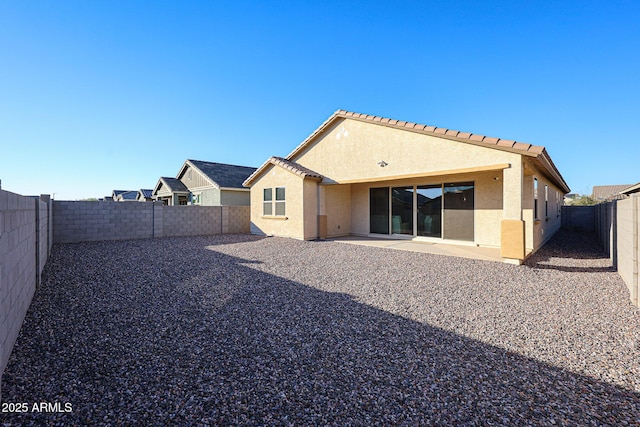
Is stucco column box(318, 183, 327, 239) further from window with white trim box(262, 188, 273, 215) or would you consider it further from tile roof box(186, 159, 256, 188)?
tile roof box(186, 159, 256, 188)

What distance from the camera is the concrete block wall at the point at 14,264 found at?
2.58 metres

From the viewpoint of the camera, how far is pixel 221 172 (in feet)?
77.3

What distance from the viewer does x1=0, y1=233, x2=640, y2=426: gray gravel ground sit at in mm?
2242

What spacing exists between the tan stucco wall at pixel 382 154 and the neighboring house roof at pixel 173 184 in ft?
51.5

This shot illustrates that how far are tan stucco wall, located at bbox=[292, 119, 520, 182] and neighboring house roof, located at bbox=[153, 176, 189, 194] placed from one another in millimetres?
15698

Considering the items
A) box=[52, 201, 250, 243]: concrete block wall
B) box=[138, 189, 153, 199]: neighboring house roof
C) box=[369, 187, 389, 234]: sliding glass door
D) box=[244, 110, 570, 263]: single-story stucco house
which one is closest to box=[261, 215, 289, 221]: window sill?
box=[244, 110, 570, 263]: single-story stucco house

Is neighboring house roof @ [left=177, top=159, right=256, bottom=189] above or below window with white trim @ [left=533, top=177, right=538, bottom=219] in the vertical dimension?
above

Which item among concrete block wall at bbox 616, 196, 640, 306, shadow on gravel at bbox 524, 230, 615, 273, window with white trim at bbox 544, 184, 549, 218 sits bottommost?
shadow on gravel at bbox 524, 230, 615, 273

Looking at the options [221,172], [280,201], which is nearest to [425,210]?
[280,201]

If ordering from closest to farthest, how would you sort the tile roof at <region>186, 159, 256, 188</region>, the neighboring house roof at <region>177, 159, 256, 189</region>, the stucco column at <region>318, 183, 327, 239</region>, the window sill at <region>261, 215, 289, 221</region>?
the stucco column at <region>318, 183, 327, 239</region> → the window sill at <region>261, 215, 289, 221</region> → the neighboring house roof at <region>177, 159, 256, 189</region> → the tile roof at <region>186, 159, 256, 188</region>

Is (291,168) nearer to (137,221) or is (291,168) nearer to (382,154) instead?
(382,154)

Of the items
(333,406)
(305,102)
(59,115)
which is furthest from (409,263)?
(59,115)

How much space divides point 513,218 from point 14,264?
10437mm

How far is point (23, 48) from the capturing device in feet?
28.1
